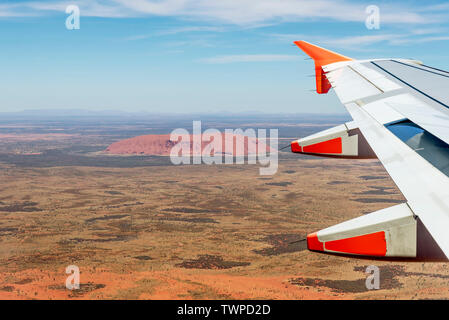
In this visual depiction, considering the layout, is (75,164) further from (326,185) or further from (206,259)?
(206,259)

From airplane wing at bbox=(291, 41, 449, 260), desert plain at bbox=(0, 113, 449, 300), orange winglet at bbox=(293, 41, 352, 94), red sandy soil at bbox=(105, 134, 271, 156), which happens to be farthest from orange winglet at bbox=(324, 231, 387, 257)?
red sandy soil at bbox=(105, 134, 271, 156)

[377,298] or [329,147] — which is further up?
[329,147]

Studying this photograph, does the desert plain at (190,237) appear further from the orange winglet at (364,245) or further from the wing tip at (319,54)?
the wing tip at (319,54)

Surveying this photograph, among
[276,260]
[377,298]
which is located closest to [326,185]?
[276,260]

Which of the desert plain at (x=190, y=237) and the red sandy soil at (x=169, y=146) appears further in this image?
the red sandy soil at (x=169, y=146)

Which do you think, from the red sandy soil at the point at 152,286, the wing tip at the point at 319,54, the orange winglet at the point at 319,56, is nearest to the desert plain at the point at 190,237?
the red sandy soil at the point at 152,286

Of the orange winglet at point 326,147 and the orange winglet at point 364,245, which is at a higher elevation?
the orange winglet at point 326,147

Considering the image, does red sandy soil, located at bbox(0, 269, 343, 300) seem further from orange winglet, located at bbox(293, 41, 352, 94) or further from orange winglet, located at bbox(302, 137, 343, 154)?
orange winglet, located at bbox(302, 137, 343, 154)

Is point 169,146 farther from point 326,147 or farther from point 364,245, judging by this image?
point 364,245
